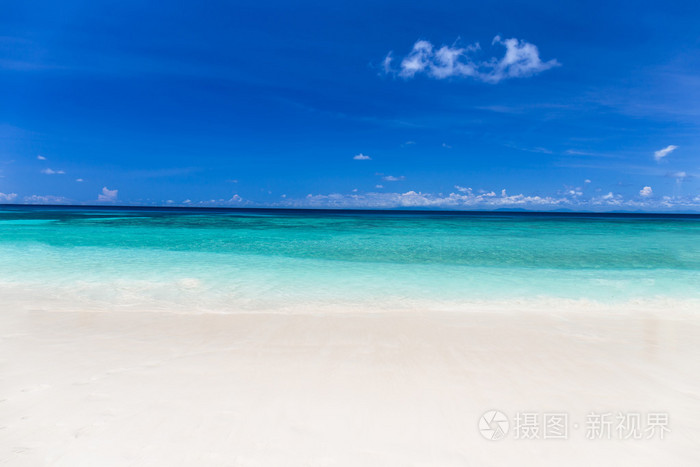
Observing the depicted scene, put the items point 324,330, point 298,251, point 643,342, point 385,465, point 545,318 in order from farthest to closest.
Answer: point 298,251 < point 545,318 < point 324,330 < point 643,342 < point 385,465

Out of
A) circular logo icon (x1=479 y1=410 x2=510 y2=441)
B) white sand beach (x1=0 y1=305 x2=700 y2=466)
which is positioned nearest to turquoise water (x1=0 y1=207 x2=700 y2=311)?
white sand beach (x1=0 y1=305 x2=700 y2=466)

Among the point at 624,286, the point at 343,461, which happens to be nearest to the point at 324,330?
the point at 343,461

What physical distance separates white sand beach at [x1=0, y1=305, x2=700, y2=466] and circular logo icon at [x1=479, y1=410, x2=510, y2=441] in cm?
6

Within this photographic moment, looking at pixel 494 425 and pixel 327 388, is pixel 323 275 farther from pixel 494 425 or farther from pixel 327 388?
pixel 494 425

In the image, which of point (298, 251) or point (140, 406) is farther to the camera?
point (298, 251)

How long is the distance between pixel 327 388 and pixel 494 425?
1371mm

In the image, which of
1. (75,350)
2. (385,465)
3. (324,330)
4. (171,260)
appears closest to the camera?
(385,465)

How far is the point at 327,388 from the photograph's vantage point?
10.00 ft

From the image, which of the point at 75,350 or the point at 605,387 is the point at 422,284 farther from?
the point at 75,350

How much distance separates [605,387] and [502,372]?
2.82ft

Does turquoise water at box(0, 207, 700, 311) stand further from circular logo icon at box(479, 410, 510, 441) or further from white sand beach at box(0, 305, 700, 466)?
circular logo icon at box(479, 410, 510, 441)

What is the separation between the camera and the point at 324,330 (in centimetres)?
460

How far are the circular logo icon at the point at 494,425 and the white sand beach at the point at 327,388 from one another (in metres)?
0.06

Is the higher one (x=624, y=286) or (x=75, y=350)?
(x=624, y=286)
